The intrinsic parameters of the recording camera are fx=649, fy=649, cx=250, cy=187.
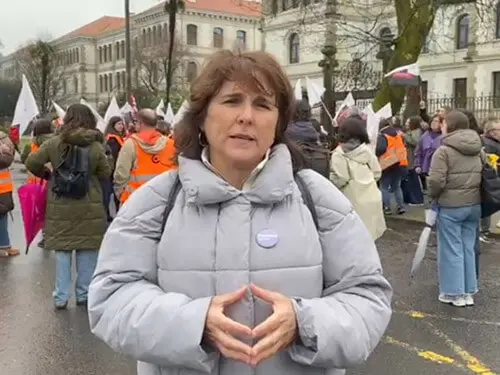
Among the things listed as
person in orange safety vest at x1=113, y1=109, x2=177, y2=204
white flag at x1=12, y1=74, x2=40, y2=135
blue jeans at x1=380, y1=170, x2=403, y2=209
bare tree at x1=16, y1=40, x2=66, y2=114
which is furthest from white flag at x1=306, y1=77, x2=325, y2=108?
bare tree at x1=16, y1=40, x2=66, y2=114

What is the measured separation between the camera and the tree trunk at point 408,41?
55.1ft

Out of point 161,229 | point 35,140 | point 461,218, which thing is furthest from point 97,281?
point 35,140

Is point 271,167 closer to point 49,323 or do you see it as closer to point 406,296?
point 49,323

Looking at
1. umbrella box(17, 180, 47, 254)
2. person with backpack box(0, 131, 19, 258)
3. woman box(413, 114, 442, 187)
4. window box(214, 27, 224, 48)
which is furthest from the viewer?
window box(214, 27, 224, 48)

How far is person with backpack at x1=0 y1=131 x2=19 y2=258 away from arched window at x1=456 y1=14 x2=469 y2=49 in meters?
40.3

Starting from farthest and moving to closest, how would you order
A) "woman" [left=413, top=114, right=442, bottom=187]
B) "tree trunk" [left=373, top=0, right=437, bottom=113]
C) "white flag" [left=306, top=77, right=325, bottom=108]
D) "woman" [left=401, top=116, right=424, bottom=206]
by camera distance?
"tree trunk" [left=373, top=0, right=437, bottom=113] < "white flag" [left=306, top=77, right=325, bottom=108] < "woman" [left=401, top=116, right=424, bottom=206] < "woman" [left=413, top=114, right=442, bottom=187]

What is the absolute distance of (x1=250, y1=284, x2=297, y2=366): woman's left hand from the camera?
1.60 meters

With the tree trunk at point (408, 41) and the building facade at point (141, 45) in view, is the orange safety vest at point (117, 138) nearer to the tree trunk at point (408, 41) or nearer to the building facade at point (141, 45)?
the tree trunk at point (408, 41)

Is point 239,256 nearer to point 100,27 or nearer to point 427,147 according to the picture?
point 427,147

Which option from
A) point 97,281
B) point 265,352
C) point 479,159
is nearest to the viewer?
point 265,352

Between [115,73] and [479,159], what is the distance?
87052mm

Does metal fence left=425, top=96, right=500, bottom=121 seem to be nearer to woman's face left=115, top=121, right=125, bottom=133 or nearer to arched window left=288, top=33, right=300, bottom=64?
arched window left=288, top=33, right=300, bottom=64

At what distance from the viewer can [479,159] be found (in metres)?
6.11

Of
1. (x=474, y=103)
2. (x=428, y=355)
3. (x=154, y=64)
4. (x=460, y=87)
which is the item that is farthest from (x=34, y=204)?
(x=154, y=64)
